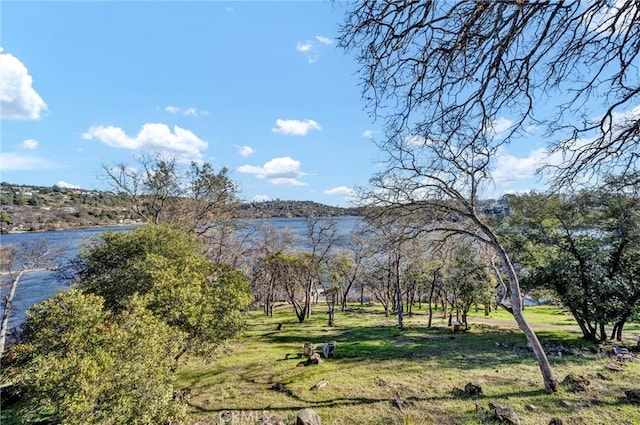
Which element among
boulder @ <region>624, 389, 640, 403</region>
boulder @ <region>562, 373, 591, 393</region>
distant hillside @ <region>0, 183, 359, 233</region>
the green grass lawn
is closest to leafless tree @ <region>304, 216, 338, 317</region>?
distant hillside @ <region>0, 183, 359, 233</region>

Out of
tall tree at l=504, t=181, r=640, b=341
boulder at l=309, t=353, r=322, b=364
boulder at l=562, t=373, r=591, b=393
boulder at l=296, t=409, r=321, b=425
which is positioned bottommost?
boulder at l=309, t=353, r=322, b=364

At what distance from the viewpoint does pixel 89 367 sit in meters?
4.11

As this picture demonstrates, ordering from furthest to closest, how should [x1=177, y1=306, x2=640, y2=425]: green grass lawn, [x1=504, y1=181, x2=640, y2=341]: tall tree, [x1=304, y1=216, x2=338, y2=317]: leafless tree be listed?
[x1=304, y1=216, x2=338, y2=317]: leafless tree < [x1=504, y1=181, x2=640, y2=341]: tall tree < [x1=177, y1=306, x2=640, y2=425]: green grass lawn

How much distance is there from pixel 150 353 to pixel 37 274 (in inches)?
1495

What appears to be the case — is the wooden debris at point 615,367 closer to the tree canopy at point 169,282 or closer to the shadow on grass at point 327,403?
the shadow on grass at point 327,403

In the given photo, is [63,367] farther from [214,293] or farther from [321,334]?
[321,334]

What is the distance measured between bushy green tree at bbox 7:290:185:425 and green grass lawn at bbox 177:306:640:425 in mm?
2149

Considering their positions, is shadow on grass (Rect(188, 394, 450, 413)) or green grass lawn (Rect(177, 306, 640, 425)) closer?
green grass lawn (Rect(177, 306, 640, 425))

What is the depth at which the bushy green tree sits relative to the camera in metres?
3.99

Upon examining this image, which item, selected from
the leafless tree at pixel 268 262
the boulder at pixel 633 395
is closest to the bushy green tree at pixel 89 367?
the boulder at pixel 633 395

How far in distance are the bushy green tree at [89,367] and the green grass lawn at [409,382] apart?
2.15 metres

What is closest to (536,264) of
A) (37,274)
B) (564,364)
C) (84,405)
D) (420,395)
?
(564,364)

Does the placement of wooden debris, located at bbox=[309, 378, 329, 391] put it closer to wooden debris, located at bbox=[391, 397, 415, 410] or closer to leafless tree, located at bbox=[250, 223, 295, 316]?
wooden debris, located at bbox=[391, 397, 415, 410]

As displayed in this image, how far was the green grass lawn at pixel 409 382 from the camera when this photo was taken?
6.30m
